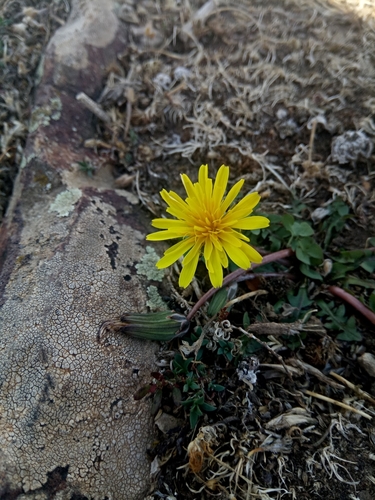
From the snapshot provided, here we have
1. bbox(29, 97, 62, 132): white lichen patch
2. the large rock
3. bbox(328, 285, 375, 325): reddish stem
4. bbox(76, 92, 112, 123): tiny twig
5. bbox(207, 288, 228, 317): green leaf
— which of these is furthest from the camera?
bbox(76, 92, 112, 123): tiny twig

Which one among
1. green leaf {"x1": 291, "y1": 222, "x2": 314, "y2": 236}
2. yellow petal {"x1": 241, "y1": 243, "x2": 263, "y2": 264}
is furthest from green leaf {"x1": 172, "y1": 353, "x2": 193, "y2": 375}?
green leaf {"x1": 291, "y1": 222, "x2": 314, "y2": 236}

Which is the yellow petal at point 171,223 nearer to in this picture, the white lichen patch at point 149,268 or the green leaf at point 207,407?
the white lichen patch at point 149,268

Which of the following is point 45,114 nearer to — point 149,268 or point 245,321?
point 149,268

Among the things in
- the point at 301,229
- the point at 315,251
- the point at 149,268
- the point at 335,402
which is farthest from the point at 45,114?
the point at 335,402

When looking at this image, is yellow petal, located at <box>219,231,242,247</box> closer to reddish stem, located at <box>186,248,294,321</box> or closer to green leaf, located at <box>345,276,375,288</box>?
reddish stem, located at <box>186,248,294,321</box>

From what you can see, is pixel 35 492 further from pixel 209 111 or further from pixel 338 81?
pixel 338 81

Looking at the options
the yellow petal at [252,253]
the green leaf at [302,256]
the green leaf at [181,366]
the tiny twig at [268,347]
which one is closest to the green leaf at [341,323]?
the green leaf at [302,256]
